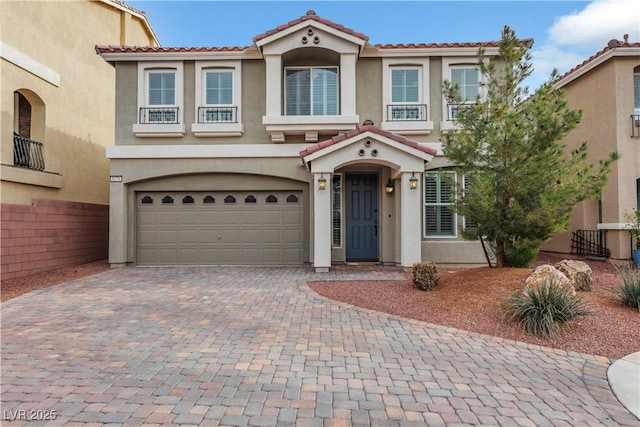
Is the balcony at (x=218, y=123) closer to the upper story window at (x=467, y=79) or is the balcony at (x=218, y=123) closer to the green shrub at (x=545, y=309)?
the upper story window at (x=467, y=79)

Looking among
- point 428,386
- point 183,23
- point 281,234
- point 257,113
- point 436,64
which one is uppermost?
point 183,23

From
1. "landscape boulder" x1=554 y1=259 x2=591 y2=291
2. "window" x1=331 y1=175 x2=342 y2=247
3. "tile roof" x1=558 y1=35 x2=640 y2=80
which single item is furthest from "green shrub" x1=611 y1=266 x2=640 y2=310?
"window" x1=331 y1=175 x2=342 y2=247

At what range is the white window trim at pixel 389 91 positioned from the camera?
38.5 feet

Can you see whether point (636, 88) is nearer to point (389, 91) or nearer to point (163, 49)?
point (389, 91)

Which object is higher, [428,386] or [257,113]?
[257,113]

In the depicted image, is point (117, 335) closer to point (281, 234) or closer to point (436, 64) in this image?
point (281, 234)

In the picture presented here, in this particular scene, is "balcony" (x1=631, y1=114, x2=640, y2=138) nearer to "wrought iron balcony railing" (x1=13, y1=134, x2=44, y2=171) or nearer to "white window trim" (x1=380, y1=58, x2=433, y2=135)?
"white window trim" (x1=380, y1=58, x2=433, y2=135)

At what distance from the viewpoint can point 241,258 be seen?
39.9 ft

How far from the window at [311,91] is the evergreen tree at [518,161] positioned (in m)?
4.65

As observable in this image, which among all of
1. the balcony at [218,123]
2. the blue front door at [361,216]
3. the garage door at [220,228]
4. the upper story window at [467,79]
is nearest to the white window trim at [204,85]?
the balcony at [218,123]

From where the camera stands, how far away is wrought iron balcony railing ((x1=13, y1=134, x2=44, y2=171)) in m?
10.8

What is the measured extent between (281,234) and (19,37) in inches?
358

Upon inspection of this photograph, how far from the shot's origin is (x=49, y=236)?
36.3ft

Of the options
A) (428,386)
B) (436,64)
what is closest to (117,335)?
(428,386)
